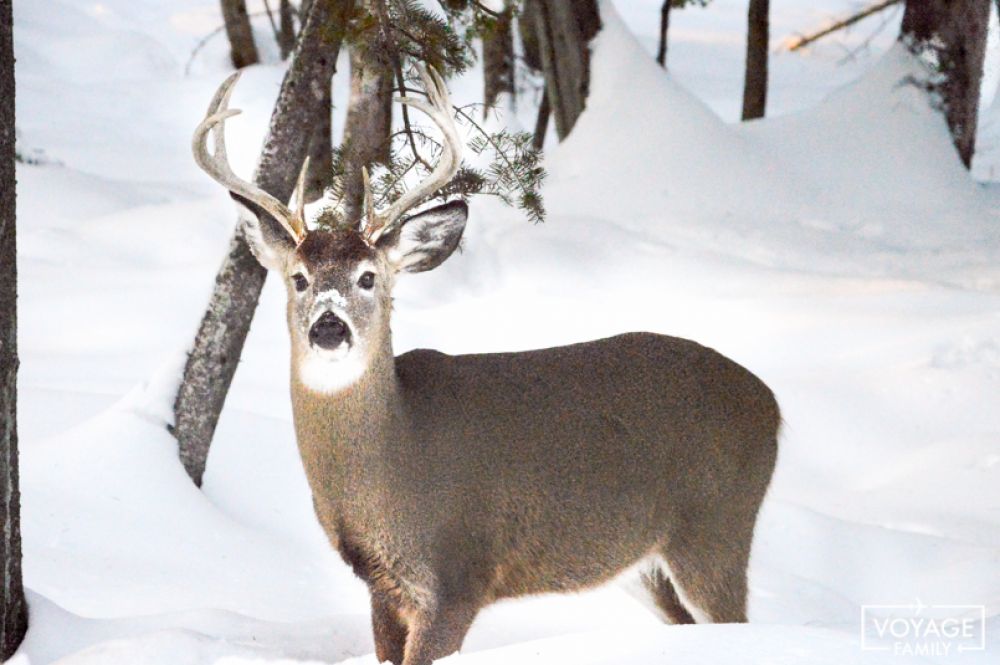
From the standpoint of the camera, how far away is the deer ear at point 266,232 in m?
4.42

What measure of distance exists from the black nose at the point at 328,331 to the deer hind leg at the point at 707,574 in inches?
53.6

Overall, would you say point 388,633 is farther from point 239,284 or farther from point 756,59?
point 756,59

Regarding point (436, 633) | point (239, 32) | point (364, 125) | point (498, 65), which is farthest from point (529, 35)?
point (436, 633)

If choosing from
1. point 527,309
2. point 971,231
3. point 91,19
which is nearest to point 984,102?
point 971,231

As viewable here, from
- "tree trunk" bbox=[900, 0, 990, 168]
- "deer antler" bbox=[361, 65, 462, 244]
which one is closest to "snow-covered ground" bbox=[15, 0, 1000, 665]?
"tree trunk" bbox=[900, 0, 990, 168]

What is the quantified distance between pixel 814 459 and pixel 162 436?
133 inches

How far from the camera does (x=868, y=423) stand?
25.7 ft

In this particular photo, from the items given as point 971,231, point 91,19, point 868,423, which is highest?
point 868,423

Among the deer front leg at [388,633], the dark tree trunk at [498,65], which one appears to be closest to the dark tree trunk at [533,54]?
the dark tree trunk at [498,65]

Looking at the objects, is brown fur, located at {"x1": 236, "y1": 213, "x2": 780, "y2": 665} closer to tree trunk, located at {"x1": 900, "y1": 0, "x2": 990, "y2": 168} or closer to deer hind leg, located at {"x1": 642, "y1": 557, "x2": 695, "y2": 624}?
deer hind leg, located at {"x1": 642, "y1": 557, "x2": 695, "y2": 624}

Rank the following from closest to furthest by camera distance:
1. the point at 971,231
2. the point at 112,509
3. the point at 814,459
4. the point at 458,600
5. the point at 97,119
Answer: the point at 458,600 < the point at 112,509 < the point at 814,459 < the point at 971,231 < the point at 97,119

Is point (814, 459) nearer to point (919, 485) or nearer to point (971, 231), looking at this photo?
point (919, 485)

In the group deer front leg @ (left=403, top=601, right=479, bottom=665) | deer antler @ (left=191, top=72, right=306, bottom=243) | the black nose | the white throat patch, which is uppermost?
deer antler @ (left=191, top=72, right=306, bottom=243)

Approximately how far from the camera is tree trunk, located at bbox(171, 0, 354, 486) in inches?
249
